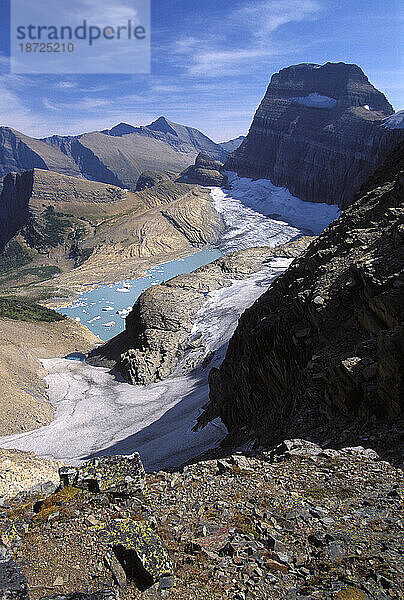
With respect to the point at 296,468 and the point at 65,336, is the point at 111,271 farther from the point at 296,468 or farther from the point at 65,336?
the point at 296,468

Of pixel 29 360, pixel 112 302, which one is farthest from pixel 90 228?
pixel 29 360

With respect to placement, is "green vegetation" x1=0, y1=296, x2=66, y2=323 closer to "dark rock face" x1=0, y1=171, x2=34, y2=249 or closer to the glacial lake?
the glacial lake

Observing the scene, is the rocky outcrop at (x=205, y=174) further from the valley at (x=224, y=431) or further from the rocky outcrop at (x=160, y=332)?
the rocky outcrop at (x=160, y=332)

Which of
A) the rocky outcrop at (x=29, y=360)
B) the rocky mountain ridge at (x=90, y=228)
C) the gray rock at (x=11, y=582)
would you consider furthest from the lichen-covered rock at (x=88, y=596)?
the rocky mountain ridge at (x=90, y=228)

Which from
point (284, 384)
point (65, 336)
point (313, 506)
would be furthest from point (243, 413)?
point (65, 336)

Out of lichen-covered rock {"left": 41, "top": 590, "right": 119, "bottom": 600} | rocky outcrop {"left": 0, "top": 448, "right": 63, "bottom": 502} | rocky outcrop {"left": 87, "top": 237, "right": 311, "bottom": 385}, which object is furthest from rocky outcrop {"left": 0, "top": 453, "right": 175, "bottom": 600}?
rocky outcrop {"left": 87, "top": 237, "right": 311, "bottom": 385}

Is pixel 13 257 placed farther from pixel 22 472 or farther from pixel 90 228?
pixel 22 472
